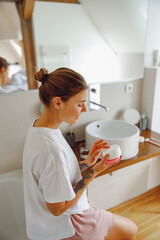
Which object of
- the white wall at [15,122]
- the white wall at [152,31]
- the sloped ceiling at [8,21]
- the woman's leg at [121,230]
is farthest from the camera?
the white wall at [152,31]

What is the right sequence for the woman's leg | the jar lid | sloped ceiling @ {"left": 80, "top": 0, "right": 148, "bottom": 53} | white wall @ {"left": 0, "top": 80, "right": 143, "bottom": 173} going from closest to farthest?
A: the woman's leg → white wall @ {"left": 0, "top": 80, "right": 143, "bottom": 173} → sloped ceiling @ {"left": 80, "top": 0, "right": 148, "bottom": 53} → the jar lid

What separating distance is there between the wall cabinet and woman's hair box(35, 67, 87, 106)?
104 centimetres

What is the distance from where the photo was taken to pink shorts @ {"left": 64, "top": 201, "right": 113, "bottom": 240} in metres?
1.08

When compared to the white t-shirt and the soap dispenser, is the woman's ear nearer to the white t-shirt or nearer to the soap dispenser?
the white t-shirt

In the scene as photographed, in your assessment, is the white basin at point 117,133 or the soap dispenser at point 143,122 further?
the soap dispenser at point 143,122

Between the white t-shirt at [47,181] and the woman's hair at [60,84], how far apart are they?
0.17m

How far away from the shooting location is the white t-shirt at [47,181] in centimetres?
85

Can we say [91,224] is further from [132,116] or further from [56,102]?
[132,116]

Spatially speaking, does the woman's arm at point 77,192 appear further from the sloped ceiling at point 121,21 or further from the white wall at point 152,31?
the white wall at point 152,31

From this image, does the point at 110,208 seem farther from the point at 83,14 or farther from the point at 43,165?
the point at 83,14

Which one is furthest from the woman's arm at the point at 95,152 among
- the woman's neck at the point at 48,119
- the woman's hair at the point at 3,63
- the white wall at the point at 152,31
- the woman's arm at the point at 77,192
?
the white wall at the point at 152,31

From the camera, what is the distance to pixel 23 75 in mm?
1505

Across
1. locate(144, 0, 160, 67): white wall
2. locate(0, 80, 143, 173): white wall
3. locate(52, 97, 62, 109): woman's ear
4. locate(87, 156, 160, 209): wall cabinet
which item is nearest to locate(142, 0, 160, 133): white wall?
locate(144, 0, 160, 67): white wall

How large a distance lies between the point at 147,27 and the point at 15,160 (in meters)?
1.68
